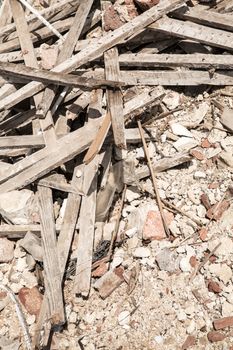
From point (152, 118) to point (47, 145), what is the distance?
1074mm

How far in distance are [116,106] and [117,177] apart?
662mm

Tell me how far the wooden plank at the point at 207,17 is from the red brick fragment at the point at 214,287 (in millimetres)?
2507

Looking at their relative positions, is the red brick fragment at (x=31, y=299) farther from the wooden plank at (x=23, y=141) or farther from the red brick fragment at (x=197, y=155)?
the red brick fragment at (x=197, y=155)

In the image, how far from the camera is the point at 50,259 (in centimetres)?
434

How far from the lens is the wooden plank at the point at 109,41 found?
482cm

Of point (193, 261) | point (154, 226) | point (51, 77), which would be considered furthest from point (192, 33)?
point (193, 261)

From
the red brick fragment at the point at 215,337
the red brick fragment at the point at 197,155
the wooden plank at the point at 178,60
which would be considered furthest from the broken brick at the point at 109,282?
the wooden plank at the point at 178,60

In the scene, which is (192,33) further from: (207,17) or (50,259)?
(50,259)

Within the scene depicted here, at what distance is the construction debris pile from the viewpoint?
13.6 ft

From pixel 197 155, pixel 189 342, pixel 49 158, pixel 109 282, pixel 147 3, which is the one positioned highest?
pixel 147 3

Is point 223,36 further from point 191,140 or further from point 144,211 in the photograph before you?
point 144,211

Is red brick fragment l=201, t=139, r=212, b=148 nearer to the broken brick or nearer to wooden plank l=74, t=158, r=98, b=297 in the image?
wooden plank l=74, t=158, r=98, b=297

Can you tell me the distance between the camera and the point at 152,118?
194 inches

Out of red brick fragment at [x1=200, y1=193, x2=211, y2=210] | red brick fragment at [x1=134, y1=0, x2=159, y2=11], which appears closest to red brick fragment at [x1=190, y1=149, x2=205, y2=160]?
red brick fragment at [x1=200, y1=193, x2=211, y2=210]
